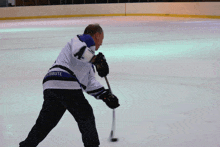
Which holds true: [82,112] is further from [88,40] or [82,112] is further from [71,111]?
[88,40]

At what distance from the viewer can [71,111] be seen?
2.30m

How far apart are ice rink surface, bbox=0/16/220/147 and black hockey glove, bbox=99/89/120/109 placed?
0.54 m

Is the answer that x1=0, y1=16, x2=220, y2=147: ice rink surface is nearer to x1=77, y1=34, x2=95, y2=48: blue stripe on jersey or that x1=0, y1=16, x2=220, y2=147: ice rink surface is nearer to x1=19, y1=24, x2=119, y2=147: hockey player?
x1=19, y1=24, x2=119, y2=147: hockey player

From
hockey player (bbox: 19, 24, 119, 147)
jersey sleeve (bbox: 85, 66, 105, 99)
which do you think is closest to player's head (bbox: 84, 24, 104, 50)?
hockey player (bbox: 19, 24, 119, 147)

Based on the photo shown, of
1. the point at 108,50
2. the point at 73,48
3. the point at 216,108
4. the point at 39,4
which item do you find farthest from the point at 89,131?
the point at 39,4

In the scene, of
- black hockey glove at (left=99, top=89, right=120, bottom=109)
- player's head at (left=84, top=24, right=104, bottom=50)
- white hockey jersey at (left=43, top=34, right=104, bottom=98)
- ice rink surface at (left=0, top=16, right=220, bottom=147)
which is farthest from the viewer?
ice rink surface at (left=0, top=16, right=220, bottom=147)

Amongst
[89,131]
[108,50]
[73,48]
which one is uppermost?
[73,48]

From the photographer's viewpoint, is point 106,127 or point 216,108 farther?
point 216,108

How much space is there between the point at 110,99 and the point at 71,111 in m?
0.29

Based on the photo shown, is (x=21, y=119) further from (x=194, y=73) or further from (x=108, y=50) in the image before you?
(x=108, y=50)

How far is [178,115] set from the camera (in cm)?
367

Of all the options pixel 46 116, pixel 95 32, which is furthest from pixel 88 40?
pixel 46 116

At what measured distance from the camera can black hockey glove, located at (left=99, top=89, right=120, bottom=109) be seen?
2.45 meters

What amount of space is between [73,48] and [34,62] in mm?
5111
